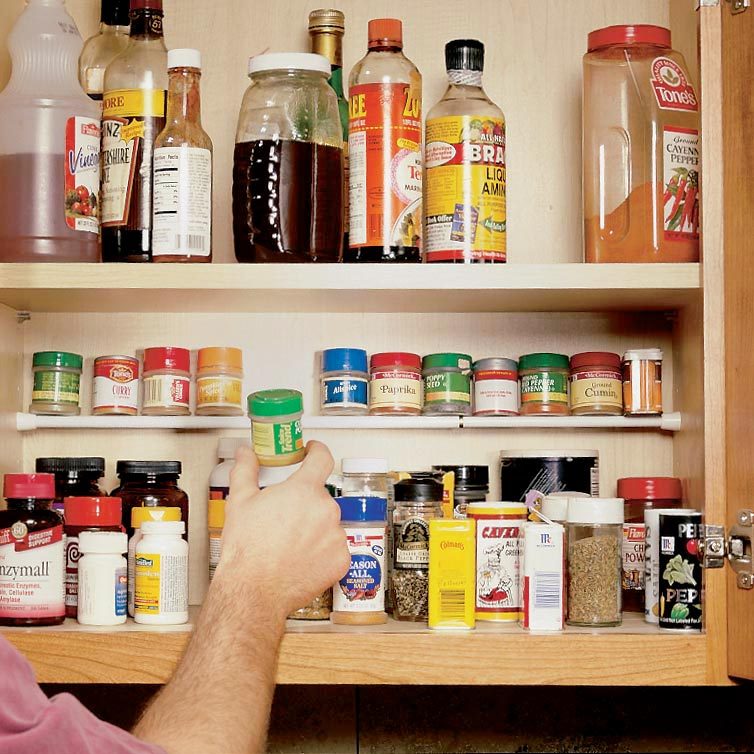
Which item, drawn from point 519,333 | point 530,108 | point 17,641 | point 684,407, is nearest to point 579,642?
point 684,407

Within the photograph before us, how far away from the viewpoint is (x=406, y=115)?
50.8 inches

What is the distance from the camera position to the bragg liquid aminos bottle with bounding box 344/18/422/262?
4.21 feet

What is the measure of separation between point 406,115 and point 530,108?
0.26 metres

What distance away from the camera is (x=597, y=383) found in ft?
4.46

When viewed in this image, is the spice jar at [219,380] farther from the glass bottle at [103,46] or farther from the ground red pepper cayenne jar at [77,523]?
the glass bottle at [103,46]

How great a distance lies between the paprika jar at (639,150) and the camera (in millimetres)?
1269

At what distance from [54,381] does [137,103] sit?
362 millimetres

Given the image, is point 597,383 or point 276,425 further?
point 597,383

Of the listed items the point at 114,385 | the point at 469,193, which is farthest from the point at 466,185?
the point at 114,385

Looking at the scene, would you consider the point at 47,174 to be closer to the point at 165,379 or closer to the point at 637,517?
the point at 165,379

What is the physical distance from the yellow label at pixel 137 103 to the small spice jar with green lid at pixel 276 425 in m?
0.39

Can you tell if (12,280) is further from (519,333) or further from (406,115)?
(519,333)

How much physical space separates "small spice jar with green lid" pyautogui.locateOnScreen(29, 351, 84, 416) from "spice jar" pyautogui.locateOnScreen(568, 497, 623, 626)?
0.64 meters

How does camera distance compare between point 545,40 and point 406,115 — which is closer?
point 406,115
